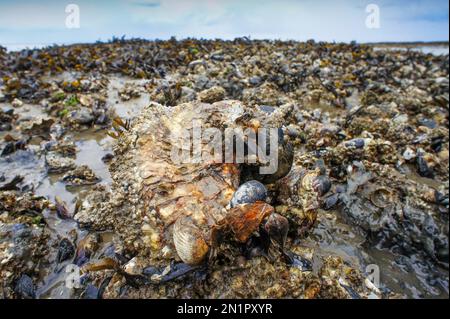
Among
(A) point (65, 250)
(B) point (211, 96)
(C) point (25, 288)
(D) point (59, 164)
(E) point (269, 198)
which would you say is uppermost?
(B) point (211, 96)

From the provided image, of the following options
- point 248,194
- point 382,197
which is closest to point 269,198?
point 248,194

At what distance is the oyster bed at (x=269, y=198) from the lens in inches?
89.8

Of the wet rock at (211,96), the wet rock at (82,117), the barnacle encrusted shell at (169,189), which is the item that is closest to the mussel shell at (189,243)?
the barnacle encrusted shell at (169,189)

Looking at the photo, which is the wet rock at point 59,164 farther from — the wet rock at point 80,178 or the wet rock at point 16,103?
the wet rock at point 16,103

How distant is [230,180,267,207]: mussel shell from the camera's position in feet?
7.55

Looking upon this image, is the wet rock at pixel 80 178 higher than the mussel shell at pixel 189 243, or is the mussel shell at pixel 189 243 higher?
the wet rock at pixel 80 178

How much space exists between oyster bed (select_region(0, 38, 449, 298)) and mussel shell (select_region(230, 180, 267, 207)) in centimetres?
36

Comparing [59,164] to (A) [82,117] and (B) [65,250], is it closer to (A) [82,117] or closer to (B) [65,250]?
(A) [82,117]

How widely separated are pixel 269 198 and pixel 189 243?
1.03 m

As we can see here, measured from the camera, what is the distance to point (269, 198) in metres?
2.78

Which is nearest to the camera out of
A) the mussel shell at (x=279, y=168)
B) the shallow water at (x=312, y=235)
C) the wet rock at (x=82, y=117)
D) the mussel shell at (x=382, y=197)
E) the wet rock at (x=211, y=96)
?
the shallow water at (x=312, y=235)

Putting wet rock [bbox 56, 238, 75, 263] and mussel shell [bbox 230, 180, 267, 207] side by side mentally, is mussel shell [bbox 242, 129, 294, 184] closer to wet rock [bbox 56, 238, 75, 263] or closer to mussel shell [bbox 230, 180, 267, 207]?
mussel shell [bbox 230, 180, 267, 207]

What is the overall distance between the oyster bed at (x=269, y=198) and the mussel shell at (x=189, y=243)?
150 mm
